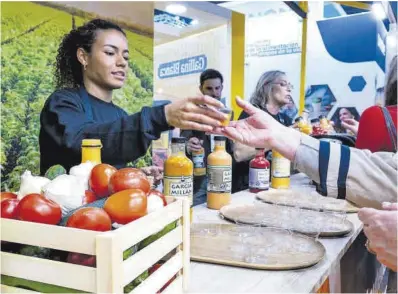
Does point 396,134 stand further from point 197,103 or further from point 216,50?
point 216,50

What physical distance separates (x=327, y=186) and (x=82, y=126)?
1.01 m

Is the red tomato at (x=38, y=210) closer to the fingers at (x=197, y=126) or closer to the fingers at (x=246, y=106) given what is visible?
the fingers at (x=197, y=126)

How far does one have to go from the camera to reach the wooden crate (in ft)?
1.78

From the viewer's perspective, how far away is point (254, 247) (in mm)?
1038

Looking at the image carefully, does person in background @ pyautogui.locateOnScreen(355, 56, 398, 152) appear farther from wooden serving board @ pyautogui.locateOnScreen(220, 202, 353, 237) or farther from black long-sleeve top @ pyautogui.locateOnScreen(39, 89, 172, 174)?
black long-sleeve top @ pyautogui.locateOnScreen(39, 89, 172, 174)

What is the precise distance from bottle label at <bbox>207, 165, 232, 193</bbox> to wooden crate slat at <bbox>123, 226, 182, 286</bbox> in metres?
0.66

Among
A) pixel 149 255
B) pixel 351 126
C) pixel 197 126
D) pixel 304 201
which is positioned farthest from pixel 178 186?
pixel 351 126

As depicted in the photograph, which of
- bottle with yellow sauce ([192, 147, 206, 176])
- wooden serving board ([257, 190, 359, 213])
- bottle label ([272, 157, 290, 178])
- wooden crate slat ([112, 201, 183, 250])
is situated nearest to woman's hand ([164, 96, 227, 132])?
wooden crate slat ([112, 201, 183, 250])

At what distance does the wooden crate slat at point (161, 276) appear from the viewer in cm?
63

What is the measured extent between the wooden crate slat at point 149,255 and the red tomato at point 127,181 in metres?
0.11

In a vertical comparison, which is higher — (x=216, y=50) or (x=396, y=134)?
(x=216, y=50)

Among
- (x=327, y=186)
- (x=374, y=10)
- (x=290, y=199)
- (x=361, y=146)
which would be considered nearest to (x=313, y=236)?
(x=327, y=186)

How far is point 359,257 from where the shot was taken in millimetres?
1915

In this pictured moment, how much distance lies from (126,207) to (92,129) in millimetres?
974
